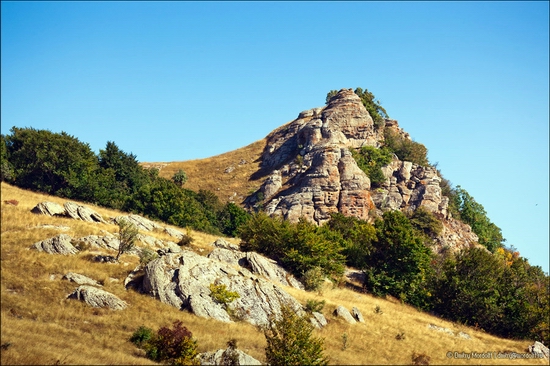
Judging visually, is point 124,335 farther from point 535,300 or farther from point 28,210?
point 535,300

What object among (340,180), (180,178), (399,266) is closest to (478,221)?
(340,180)

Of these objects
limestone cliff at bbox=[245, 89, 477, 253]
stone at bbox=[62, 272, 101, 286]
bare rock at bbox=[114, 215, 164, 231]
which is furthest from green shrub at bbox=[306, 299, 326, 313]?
limestone cliff at bbox=[245, 89, 477, 253]

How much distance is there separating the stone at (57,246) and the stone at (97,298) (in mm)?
7563

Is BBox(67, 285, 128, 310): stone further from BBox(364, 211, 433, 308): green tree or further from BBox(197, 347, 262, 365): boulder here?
BBox(364, 211, 433, 308): green tree

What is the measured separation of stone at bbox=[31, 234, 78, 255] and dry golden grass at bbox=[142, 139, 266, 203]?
212 feet

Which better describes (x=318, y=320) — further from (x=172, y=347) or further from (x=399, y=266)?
(x=399, y=266)

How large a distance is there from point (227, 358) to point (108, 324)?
9.32m

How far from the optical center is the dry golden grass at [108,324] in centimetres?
2347

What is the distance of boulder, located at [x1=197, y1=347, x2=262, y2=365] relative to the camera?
25.1 m

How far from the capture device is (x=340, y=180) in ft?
301

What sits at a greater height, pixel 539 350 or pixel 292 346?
pixel 292 346

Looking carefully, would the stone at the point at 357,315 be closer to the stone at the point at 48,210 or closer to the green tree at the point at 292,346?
the green tree at the point at 292,346

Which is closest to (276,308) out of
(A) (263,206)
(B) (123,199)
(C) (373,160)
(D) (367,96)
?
(B) (123,199)

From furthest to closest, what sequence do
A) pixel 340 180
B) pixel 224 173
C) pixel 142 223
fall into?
pixel 224 173
pixel 340 180
pixel 142 223
